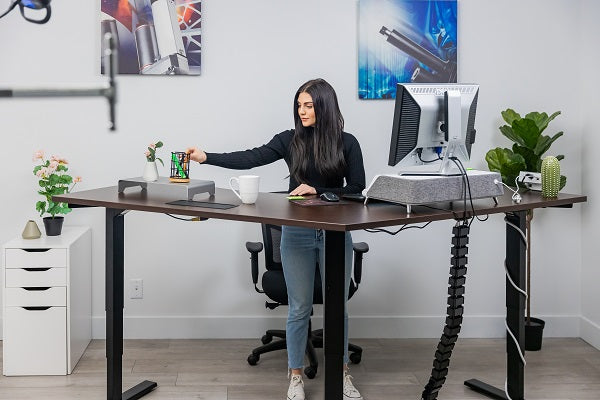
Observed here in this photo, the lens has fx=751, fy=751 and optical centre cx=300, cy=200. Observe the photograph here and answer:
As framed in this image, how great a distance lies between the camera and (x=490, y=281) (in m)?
4.35

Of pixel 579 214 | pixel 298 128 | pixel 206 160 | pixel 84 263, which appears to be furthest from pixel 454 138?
pixel 84 263

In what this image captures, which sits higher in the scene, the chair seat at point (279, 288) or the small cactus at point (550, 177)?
the small cactus at point (550, 177)

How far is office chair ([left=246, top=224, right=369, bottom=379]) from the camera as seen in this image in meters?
3.60

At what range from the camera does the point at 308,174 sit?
3.27 metres

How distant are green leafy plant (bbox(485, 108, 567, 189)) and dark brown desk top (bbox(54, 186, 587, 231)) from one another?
0.75 metres

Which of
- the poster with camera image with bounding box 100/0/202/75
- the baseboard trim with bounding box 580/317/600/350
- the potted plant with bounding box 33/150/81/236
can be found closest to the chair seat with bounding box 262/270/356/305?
the potted plant with bounding box 33/150/81/236

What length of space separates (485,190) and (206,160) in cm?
114

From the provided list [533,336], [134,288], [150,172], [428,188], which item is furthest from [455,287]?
[134,288]

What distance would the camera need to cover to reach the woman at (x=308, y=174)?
3.17 m

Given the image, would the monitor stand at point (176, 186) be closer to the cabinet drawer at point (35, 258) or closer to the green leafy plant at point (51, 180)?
the cabinet drawer at point (35, 258)

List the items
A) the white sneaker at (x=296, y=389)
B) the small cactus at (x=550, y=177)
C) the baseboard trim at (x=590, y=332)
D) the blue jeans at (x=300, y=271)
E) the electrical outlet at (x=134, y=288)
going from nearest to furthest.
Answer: the small cactus at (x=550, y=177)
the blue jeans at (x=300, y=271)
the white sneaker at (x=296, y=389)
the baseboard trim at (x=590, y=332)
the electrical outlet at (x=134, y=288)

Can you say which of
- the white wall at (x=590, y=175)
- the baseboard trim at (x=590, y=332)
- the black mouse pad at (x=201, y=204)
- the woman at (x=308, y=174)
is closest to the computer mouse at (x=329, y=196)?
the woman at (x=308, y=174)

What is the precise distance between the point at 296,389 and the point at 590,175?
212cm

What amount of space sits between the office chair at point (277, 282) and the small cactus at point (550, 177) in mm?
942
